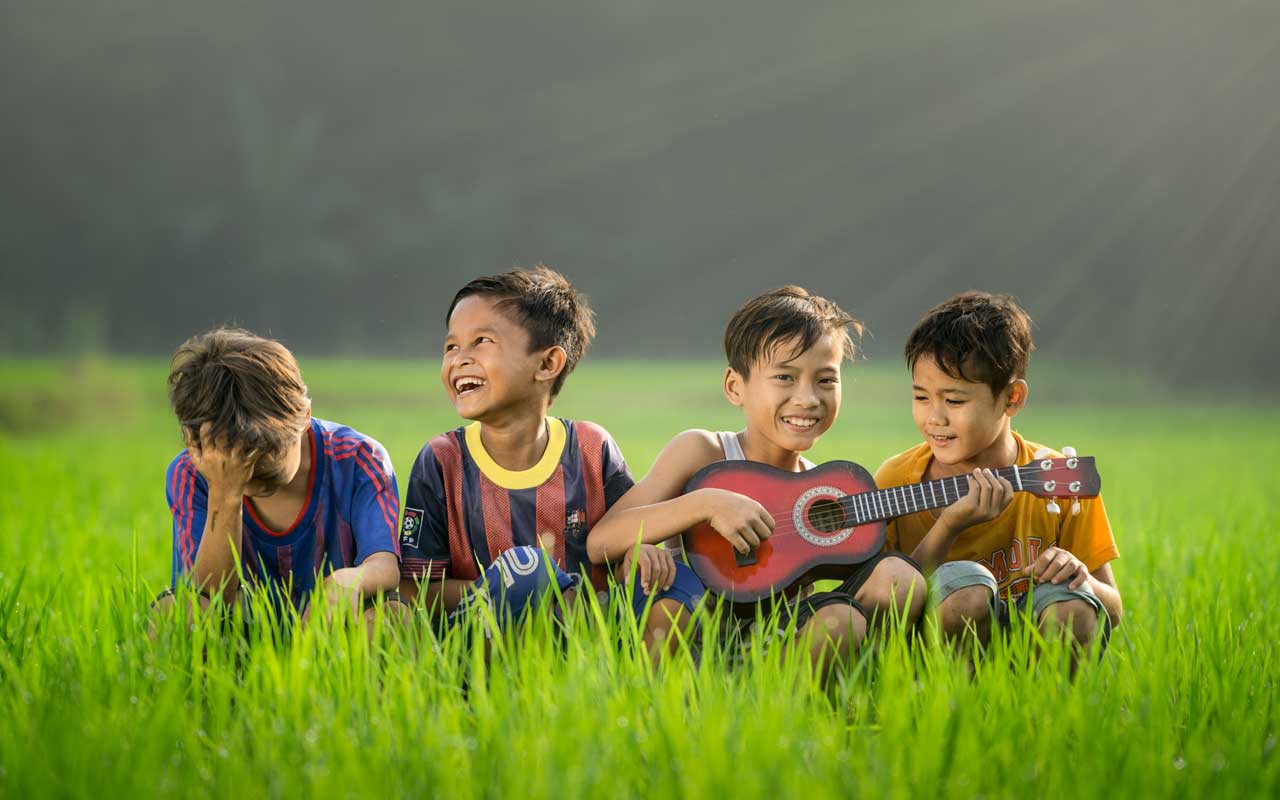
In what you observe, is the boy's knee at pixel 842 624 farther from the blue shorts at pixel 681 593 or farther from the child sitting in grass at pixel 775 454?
the blue shorts at pixel 681 593

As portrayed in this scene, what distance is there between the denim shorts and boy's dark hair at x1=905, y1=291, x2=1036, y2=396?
0.60 metres

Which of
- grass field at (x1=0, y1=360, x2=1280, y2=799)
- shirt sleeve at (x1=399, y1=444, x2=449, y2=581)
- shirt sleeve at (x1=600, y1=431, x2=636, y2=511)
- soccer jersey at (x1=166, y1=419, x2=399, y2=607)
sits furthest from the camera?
shirt sleeve at (x1=600, y1=431, x2=636, y2=511)

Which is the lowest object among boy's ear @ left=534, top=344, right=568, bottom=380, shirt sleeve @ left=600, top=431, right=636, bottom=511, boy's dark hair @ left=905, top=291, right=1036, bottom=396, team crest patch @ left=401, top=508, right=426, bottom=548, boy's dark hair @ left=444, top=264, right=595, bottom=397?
team crest patch @ left=401, top=508, right=426, bottom=548

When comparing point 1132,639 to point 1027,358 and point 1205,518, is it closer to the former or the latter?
point 1027,358

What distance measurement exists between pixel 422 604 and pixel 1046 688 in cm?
160

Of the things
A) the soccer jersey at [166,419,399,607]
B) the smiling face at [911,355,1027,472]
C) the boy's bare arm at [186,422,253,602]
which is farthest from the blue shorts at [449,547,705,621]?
the smiling face at [911,355,1027,472]

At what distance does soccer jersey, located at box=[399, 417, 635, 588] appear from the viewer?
10.9 feet

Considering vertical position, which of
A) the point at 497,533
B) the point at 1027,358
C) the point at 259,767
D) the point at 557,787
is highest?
the point at 1027,358

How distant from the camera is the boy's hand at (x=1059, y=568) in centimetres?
303

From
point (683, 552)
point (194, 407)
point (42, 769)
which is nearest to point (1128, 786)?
point (683, 552)

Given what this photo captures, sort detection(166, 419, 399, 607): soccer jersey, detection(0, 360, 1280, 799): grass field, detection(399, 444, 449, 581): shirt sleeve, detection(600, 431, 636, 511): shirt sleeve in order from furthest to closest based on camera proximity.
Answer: detection(600, 431, 636, 511): shirt sleeve, detection(399, 444, 449, 581): shirt sleeve, detection(166, 419, 399, 607): soccer jersey, detection(0, 360, 1280, 799): grass field

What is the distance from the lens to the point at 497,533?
3326 mm

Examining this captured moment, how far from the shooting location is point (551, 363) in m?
3.42

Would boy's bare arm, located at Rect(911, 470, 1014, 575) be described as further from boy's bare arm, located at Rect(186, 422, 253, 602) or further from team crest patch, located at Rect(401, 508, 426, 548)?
boy's bare arm, located at Rect(186, 422, 253, 602)
